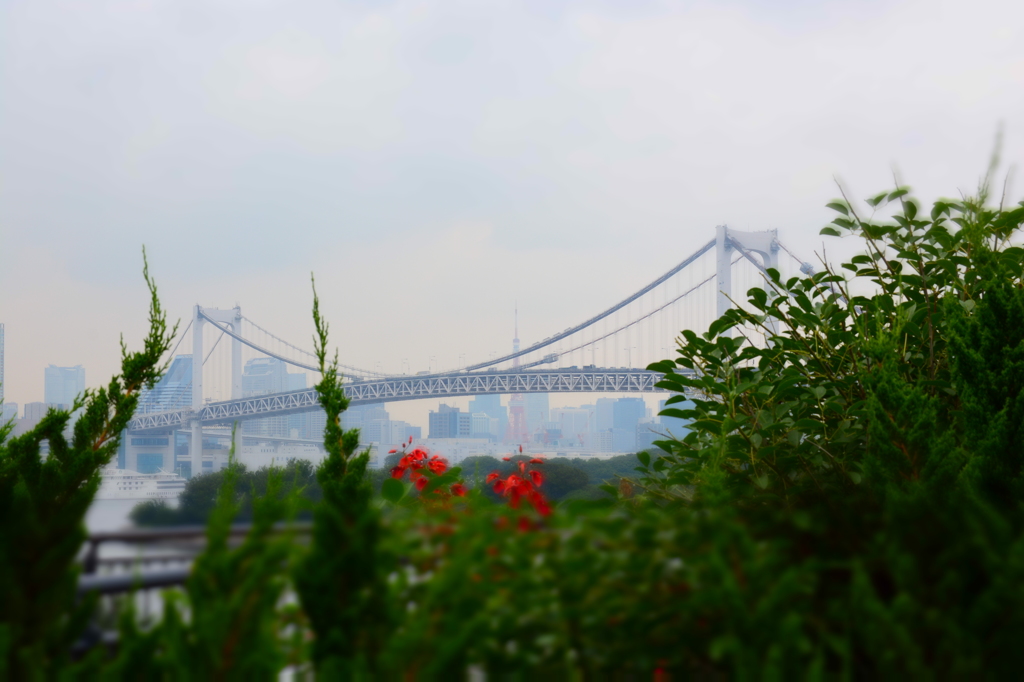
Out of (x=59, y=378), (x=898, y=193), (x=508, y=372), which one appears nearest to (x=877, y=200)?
(x=898, y=193)

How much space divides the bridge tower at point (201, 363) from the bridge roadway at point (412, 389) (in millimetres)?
394

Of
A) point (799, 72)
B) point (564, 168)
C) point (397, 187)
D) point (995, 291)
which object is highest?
point (564, 168)

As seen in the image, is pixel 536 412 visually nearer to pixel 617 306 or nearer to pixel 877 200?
pixel 617 306

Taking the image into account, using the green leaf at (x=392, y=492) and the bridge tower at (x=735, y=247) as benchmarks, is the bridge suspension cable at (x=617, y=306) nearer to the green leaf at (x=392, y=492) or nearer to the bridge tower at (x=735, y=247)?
the bridge tower at (x=735, y=247)

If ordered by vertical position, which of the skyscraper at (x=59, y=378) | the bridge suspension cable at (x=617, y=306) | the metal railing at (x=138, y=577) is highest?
the bridge suspension cable at (x=617, y=306)

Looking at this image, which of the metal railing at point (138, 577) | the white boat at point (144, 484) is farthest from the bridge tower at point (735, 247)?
the white boat at point (144, 484)

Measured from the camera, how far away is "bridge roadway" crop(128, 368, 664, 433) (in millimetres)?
13030

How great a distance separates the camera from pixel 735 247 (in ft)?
50.8

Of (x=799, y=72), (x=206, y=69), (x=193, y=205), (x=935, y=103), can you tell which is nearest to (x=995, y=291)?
(x=935, y=103)

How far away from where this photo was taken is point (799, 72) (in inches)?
199

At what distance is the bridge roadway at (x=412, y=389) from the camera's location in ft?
42.8

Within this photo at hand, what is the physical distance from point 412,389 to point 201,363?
7.17 meters

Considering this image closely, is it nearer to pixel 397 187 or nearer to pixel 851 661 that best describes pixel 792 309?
pixel 851 661

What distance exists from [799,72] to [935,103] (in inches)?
56.2
